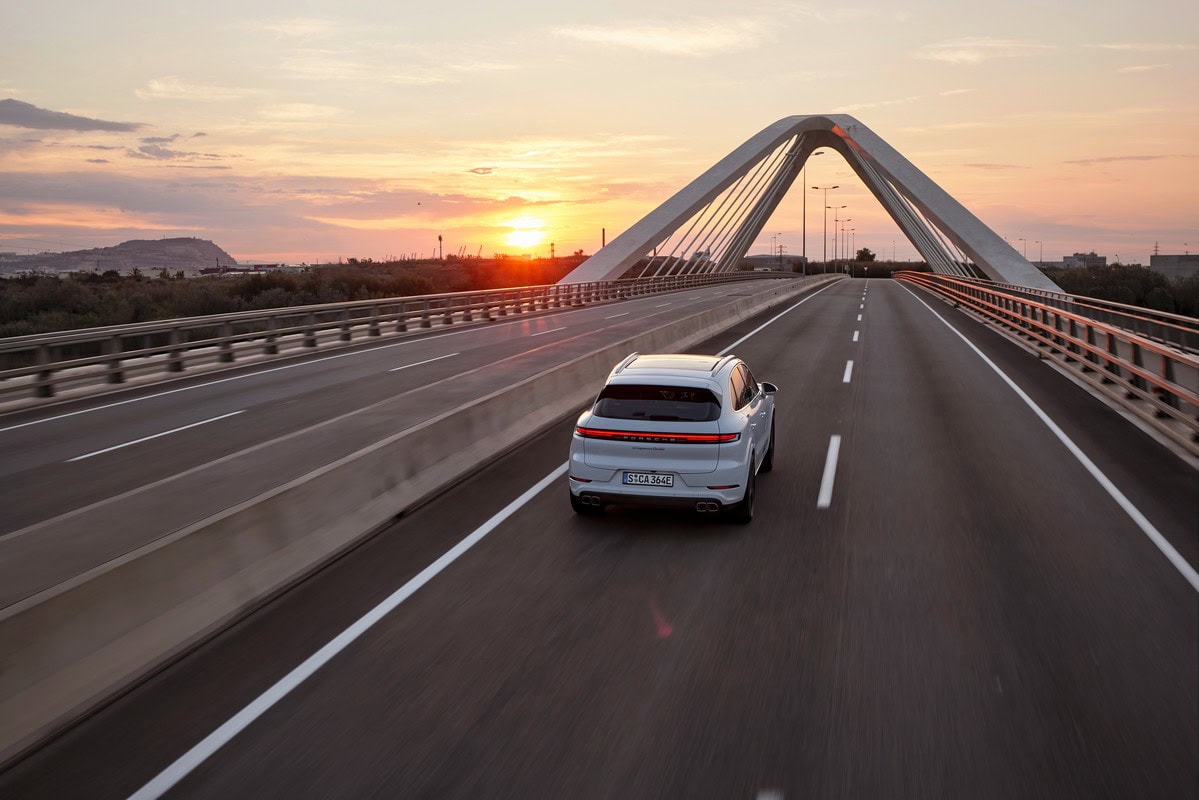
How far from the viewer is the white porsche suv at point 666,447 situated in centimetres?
886

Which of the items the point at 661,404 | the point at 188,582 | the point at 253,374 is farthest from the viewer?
the point at 253,374

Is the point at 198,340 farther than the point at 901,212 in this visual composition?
No

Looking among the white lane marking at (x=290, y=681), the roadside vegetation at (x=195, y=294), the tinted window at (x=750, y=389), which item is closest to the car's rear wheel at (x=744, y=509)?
the tinted window at (x=750, y=389)

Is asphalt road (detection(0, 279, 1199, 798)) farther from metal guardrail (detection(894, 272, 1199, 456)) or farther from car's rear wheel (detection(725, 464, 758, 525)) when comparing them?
metal guardrail (detection(894, 272, 1199, 456))

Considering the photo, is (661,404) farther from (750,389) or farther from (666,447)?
(750,389)

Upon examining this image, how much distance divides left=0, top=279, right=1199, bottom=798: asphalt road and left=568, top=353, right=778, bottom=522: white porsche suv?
0.38 m

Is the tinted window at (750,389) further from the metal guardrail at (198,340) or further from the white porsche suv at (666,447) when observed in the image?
the metal guardrail at (198,340)

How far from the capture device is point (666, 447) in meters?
8.91

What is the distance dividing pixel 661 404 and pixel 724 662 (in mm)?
3517

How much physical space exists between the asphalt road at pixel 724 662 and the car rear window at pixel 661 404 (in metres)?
1.09

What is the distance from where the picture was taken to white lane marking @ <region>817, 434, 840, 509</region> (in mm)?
10211

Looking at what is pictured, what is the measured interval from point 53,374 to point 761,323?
998 inches

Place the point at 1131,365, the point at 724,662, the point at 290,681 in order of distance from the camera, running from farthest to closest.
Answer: the point at 1131,365
the point at 724,662
the point at 290,681

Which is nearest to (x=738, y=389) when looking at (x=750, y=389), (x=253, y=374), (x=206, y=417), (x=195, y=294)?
(x=750, y=389)
